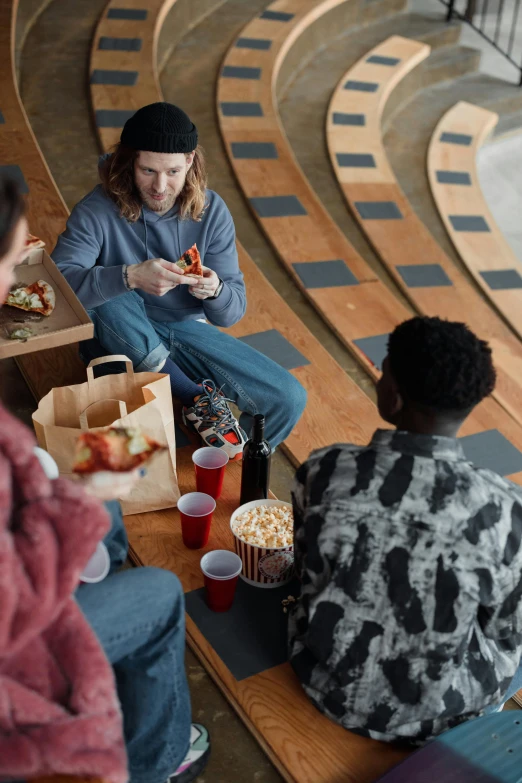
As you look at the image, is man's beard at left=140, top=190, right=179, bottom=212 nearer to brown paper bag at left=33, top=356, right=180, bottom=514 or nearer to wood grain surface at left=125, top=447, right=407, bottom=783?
brown paper bag at left=33, top=356, right=180, bottom=514

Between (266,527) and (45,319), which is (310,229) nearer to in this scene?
(45,319)

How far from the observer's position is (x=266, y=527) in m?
2.21

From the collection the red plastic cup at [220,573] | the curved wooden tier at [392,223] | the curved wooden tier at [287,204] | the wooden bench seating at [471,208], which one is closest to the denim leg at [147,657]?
the red plastic cup at [220,573]

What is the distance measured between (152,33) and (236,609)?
4.75 m

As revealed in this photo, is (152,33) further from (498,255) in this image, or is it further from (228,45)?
(498,255)

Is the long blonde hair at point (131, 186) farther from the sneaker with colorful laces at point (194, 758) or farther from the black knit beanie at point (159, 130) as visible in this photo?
the sneaker with colorful laces at point (194, 758)

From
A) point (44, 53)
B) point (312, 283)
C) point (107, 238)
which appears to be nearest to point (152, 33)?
point (44, 53)

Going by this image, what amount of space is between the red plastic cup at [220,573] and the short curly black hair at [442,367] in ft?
2.63

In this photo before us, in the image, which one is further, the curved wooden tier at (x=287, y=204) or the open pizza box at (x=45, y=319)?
the curved wooden tier at (x=287, y=204)

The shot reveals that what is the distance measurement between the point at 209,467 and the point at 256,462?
0.16 meters

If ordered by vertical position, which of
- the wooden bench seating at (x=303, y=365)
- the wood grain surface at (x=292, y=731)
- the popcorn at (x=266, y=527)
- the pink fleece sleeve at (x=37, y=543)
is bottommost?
the wooden bench seating at (x=303, y=365)

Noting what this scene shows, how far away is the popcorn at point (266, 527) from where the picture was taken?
2172 mm

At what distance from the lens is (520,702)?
2213mm

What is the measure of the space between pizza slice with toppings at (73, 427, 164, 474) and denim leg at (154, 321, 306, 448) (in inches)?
43.7
